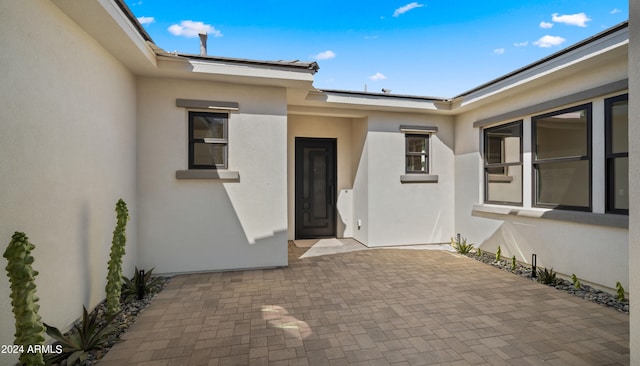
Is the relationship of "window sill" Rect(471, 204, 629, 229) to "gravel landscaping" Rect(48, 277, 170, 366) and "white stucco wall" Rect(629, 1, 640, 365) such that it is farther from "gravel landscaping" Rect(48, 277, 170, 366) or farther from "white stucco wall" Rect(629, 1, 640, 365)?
"gravel landscaping" Rect(48, 277, 170, 366)

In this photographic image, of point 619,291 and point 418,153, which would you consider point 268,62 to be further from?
point 619,291

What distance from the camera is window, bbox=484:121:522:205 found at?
5.16 m

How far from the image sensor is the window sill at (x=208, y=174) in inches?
173

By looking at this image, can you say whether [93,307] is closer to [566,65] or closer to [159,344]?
[159,344]

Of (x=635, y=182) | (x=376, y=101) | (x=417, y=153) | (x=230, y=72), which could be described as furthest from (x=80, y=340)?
(x=417, y=153)

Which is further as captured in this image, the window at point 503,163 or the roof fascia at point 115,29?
the window at point 503,163

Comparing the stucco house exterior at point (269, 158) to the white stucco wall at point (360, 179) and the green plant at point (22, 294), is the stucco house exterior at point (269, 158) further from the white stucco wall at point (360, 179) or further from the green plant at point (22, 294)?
the green plant at point (22, 294)

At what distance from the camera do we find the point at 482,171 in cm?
586

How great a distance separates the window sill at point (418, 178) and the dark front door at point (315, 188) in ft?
5.75

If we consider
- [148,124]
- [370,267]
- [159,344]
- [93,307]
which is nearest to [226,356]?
[159,344]

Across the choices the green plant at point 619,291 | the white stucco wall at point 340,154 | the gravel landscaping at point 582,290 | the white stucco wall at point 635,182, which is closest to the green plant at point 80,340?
the white stucco wall at point 635,182

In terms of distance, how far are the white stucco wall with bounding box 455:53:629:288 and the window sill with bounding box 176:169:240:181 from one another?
15.9ft

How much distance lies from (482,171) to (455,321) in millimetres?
3863

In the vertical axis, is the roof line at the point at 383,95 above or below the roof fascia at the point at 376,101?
above
